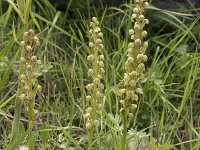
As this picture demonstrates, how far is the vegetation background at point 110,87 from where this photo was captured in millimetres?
2082

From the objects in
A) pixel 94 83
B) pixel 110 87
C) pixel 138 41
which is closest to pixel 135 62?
pixel 138 41

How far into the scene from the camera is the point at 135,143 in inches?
83.0

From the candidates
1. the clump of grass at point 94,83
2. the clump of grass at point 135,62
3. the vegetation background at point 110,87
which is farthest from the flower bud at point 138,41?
the vegetation background at point 110,87

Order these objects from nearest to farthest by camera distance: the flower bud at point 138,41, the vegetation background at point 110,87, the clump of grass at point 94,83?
1. the flower bud at point 138,41
2. the clump of grass at point 94,83
3. the vegetation background at point 110,87

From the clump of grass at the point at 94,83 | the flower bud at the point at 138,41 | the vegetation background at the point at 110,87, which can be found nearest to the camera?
the flower bud at the point at 138,41

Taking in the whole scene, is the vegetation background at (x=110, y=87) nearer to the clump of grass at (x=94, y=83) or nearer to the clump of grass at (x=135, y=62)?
the clump of grass at (x=94, y=83)

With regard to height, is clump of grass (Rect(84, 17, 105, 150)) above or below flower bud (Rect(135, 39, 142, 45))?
below

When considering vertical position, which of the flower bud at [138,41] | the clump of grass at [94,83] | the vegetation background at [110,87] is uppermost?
the flower bud at [138,41]

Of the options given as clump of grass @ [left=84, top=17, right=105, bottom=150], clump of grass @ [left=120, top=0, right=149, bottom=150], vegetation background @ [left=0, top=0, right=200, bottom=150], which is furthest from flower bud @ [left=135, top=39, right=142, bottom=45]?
vegetation background @ [left=0, top=0, right=200, bottom=150]

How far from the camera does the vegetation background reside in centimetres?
208

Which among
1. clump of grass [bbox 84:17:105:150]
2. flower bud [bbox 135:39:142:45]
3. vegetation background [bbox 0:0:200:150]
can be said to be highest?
flower bud [bbox 135:39:142:45]

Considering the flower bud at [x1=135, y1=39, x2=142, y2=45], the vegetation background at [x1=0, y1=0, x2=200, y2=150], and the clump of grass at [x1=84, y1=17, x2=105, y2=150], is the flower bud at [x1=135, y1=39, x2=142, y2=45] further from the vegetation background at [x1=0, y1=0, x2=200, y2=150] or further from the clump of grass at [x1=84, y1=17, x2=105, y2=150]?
the vegetation background at [x1=0, y1=0, x2=200, y2=150]

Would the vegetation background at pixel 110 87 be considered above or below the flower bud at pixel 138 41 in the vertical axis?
below

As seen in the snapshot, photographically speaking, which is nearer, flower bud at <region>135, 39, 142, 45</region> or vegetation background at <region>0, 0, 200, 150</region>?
flower bud at <region>135, 39, 142, 45</region>
